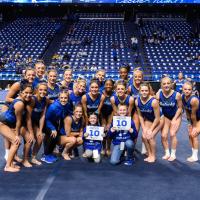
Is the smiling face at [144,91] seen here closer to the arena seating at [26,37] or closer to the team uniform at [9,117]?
the team uniform at [9,117]

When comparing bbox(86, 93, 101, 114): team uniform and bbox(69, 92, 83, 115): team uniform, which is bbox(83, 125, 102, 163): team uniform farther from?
bbox(69, 92, 83, 115): team uniform

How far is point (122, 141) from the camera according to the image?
17.3 ft

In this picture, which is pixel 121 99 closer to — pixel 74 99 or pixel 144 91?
pixel 144 91

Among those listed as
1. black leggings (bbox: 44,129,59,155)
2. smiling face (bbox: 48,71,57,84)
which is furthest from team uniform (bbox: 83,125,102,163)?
smiling face (bbox: 48,71,57,84)

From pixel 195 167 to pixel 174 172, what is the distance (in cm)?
41

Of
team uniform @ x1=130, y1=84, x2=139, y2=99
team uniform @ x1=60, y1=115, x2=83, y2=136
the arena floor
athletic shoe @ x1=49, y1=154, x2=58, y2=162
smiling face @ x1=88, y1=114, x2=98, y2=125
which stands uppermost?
team uniform @ x1=130, y1=84, x2=139, y2=99

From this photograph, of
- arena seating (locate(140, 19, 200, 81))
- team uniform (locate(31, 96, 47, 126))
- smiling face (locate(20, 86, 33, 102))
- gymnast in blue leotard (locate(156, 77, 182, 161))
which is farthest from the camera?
arena seating (locate(140, 19, 200, 81))

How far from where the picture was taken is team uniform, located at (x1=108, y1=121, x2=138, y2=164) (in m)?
5.14

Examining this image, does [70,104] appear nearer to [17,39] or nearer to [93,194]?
[93,194]

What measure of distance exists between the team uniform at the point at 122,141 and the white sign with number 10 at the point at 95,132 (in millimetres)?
179

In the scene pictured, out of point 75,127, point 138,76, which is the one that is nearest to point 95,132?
point 75,127

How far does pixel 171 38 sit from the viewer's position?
2119 cm

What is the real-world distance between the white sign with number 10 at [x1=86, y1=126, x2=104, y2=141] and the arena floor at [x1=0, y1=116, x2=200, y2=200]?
0.38 meters

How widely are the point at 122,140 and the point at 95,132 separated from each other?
0.43 metres
